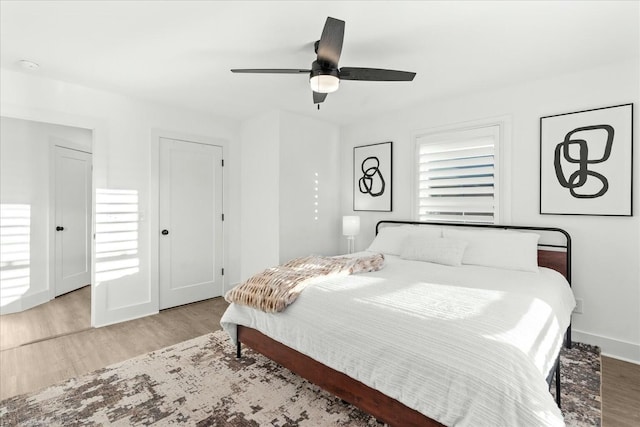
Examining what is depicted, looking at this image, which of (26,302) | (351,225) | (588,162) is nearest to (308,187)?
(351,225)

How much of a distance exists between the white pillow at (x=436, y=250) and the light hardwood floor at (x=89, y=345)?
1.37 meters

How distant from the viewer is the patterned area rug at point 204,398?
194 cm

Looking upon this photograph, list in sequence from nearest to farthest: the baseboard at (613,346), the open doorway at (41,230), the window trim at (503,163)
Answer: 1. the baseboard at (613,346)
2. the window trim at (503,163)
3. the open doorway at (41,230)

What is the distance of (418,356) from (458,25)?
2151 millimetres

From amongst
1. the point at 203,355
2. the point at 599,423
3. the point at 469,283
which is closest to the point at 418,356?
the point at 469,283

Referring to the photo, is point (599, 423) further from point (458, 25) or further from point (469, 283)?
point (458, 25)

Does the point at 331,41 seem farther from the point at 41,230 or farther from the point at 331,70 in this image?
the point at 41,230

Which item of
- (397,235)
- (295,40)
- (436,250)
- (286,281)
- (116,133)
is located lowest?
(286,281)

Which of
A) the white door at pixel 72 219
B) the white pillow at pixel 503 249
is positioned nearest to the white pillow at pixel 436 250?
the white pillow at pixel 503 249

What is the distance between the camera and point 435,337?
1567mm

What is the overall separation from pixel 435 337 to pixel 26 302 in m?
4.93

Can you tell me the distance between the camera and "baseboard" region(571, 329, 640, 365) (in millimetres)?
2730

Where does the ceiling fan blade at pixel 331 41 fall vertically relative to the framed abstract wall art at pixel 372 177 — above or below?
above

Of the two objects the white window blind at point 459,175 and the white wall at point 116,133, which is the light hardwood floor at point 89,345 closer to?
the white wall at point 116,133
